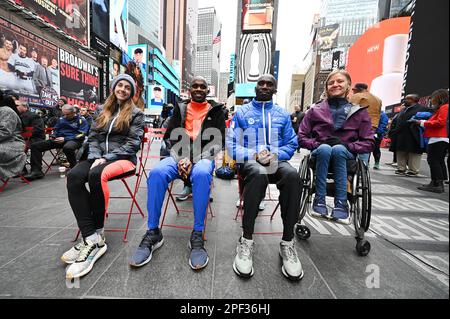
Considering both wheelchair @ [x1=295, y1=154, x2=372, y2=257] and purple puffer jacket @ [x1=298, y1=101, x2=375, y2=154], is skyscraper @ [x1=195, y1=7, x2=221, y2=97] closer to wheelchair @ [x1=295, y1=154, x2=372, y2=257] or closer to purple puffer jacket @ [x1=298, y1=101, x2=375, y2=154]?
purple puffer jacket @ [x1=298, y1=101, x2=375, y2=154]

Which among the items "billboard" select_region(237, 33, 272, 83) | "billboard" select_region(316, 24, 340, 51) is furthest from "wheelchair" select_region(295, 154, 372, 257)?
"billboard" select_region(316, 24, 340, 51)

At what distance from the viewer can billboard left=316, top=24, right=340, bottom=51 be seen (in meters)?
83.0

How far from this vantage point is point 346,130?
2135 millimetres

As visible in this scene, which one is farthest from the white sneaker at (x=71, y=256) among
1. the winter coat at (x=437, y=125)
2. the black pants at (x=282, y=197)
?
the winter coat at (x=437, y=125)

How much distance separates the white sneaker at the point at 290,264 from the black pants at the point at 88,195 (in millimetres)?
1520

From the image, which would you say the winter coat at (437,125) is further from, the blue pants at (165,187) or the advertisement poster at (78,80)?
the advertisement poster at (78,80)

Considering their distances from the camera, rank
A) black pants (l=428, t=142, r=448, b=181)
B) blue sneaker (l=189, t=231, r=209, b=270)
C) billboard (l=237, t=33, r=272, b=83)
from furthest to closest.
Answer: billboard (l=237, t=33, r=272, b=83) < black pants (l=428, t=142, r=448, b=181) < blue sneaker (l=189, t=231, r=209, b=270)

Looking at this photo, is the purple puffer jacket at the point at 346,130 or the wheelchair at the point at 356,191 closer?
the wheelchair at the point at 356,191

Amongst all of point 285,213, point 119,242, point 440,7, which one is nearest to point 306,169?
point 285,213

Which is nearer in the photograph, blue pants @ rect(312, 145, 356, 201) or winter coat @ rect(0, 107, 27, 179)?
blue pants @ rect(312, 145, 356, 201)

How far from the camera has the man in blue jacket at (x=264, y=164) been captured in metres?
1.73

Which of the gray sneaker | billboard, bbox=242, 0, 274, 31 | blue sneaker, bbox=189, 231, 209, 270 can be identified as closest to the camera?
blue sneaker, bbox=189, 231, 209, 270

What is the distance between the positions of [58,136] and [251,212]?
489 centimetres

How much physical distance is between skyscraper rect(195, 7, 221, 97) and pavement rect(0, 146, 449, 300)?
13878 centimetres
